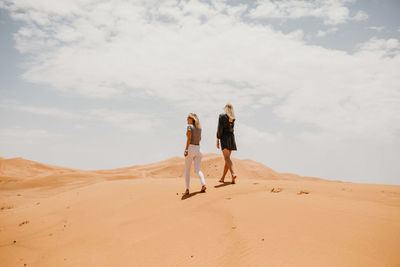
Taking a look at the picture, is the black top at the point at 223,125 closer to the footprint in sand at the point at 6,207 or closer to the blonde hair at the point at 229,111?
the blonde hair at the point at 229,111

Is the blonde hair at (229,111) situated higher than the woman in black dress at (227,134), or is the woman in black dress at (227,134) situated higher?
the blonde hair at (229,111)

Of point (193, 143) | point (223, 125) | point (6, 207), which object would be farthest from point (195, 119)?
point (6, 207)

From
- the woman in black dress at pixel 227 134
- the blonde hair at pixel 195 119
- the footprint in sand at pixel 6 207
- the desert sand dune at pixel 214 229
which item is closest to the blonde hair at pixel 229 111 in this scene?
the woman in black dress at pixel 227 134

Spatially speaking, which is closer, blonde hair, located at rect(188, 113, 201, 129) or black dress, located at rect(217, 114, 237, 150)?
blonde hair, located at rect(188, 113, 201, 129)

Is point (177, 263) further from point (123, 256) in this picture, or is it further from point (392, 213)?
point (392, 213)

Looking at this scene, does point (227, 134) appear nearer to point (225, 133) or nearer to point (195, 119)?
point (225, 133)

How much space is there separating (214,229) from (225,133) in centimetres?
402

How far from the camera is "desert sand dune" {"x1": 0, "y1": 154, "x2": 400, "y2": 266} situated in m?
3.66

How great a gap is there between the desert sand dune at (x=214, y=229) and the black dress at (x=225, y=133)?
131 cm

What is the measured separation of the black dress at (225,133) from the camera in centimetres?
830

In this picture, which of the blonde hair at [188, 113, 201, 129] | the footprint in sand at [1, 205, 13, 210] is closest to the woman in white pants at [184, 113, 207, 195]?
the blonde hair at [188, 113, 201, 129]

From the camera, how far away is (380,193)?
6586mm

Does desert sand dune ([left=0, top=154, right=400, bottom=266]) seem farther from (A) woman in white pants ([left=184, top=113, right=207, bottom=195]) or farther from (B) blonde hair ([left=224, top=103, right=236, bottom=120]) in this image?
(B) blonde hair ([left=224, top=103, right=236, bottom=120])

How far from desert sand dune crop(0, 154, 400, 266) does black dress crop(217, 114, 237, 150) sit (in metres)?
1.31
